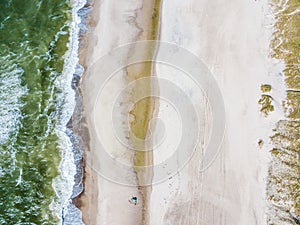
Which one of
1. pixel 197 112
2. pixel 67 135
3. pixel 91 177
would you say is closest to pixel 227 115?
pixel 197 112

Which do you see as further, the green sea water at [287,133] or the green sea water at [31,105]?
the green sea water at [31,105]

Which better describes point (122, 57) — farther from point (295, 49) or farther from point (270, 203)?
point (270, 203)

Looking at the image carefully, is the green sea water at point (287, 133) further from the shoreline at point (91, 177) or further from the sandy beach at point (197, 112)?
the shoreline at point (91, 177)

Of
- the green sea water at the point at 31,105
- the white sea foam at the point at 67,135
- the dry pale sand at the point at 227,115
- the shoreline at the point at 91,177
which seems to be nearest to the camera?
the dry pale sand at the point at 227,115

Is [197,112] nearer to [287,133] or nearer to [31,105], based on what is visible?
[287,133]

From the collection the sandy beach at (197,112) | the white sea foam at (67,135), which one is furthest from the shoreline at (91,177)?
the white sea foam at (67,135)

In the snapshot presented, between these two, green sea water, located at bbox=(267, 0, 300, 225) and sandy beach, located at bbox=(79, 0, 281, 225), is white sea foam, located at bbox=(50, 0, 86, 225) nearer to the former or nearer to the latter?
sandy beach, located at bbox=(79, 0, 281, 225)
